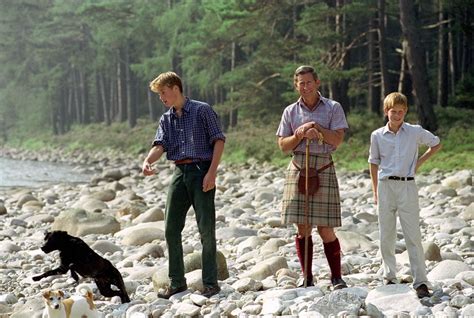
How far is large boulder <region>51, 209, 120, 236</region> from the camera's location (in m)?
10.0

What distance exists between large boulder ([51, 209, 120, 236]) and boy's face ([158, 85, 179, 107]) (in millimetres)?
4883

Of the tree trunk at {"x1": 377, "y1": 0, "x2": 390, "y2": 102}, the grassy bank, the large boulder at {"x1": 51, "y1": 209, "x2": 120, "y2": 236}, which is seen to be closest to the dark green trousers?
the large boulder at {"x1": 51, "y1": 209, "x2": 120, "y2": 236}

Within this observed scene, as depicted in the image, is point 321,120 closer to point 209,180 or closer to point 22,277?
point 209,180

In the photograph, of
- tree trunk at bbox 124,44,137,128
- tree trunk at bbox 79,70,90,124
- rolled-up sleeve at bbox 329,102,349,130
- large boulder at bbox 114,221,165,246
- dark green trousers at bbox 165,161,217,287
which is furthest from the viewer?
tree trunk at bbox 79,70,90,124

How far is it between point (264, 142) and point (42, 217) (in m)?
13.3

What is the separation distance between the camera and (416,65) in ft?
61.1

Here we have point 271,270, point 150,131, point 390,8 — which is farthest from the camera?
point 150,131

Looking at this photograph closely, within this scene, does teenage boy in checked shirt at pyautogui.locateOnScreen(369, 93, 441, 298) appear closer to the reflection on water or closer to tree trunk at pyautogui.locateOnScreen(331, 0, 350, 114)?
tree trunk at pyautogui.locateOnScreen(331, 0, 350, 114)

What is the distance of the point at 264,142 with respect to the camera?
24.5m

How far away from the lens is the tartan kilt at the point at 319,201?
210 inches

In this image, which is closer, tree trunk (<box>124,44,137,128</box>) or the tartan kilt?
the tartan kilt

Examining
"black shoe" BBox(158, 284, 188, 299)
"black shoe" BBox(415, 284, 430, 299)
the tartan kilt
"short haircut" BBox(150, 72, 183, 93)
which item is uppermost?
"short haircut" BBox(150, 72, 183, 93)

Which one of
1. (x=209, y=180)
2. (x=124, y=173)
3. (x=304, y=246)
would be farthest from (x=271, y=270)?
(x=124, y=173)

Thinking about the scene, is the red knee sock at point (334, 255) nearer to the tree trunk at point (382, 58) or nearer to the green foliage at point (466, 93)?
the tree trunk at point (382, 58)
